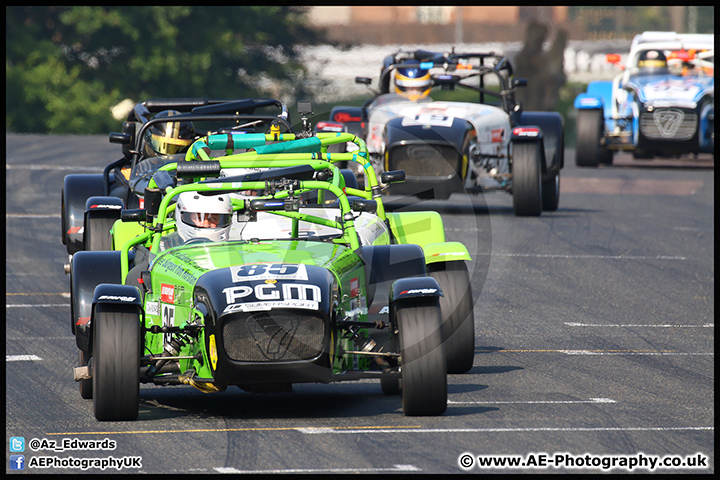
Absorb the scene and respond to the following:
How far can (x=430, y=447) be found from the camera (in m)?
6.71

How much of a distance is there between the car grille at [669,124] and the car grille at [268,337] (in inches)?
637

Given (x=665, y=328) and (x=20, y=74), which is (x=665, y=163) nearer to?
(x=665, y=328)

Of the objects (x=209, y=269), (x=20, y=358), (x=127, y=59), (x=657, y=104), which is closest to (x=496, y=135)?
(x=657, y=104)

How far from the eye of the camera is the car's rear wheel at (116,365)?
717 centimetres

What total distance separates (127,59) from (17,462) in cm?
3854

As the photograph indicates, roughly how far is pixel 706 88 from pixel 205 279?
54.3 feet

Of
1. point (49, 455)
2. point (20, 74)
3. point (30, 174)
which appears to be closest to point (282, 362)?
point (49, 455)

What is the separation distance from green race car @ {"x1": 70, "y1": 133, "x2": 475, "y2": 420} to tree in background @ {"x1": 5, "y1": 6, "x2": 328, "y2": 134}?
1338 inches

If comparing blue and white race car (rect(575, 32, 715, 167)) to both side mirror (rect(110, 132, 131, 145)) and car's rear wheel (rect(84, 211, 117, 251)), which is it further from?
car's rear wheel (rect(84, 211, 117, 251))

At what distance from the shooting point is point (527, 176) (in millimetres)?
16469

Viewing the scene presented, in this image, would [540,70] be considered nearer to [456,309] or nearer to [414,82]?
[414,82]

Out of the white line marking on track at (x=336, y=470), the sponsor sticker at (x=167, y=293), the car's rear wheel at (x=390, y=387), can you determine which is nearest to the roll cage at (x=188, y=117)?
the car's rear wheel at (x=390, y=387)

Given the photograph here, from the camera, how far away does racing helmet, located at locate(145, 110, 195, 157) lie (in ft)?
43.9

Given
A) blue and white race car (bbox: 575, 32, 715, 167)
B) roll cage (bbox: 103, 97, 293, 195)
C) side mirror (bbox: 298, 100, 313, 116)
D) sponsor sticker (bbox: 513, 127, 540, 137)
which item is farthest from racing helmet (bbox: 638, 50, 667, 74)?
side mirror (bbox: 298, 100, 313, 116)
